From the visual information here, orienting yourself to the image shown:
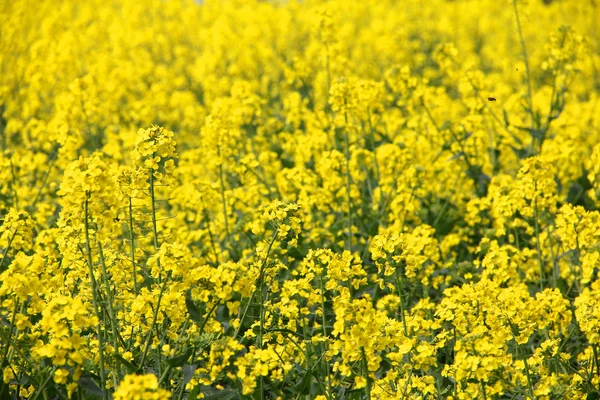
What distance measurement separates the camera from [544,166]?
13.6 ft

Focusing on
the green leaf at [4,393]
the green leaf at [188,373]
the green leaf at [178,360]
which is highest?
the green leaf at [178,360]

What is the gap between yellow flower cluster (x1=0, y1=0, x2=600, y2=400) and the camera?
2.91 m

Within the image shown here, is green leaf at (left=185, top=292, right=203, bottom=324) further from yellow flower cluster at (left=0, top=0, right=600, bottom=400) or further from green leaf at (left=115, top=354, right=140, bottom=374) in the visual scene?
green leaf at (left=115, top=354, right=140, bottom=374)

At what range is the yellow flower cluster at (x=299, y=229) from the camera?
2912 millimetres

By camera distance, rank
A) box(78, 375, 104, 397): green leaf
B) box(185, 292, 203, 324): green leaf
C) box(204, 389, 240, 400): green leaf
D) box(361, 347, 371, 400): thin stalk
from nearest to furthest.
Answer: box(78, 375, 104, 397): green leaf
box(361, 347, 371, 400): thin stalk
box(204, 389, 240, 400): green leaf
box(185, 292, 203, 324): green leaf

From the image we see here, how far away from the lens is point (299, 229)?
3160mm

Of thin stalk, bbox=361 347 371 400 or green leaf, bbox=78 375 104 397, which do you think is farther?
thin stalk, bbox=361 347 371 400

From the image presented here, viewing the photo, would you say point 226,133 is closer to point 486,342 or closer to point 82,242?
point 82,242

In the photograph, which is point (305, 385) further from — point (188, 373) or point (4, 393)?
point (4, 393)

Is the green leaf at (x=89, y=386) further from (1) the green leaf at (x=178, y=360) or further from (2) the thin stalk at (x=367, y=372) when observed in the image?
→ (2) the thin stalk at (x=367, y=372)

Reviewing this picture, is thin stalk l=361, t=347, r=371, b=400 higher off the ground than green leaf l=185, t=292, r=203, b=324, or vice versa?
thin stalk l=361, t=347, r=371, b=400

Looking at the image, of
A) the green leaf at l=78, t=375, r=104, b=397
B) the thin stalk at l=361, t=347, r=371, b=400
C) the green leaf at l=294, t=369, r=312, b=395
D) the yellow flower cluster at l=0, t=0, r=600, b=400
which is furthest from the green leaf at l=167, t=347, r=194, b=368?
the thin stalk at l=361, t=347, r=371, b=400

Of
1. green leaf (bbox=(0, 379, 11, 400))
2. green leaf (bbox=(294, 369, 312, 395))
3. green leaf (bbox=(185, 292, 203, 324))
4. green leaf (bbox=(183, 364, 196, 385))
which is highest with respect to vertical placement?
green leaf (bbox=(183, 364, 196, 385))

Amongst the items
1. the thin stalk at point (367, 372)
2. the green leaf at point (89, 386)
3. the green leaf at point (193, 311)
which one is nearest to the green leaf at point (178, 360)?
the green leaf at point (89, 386)
